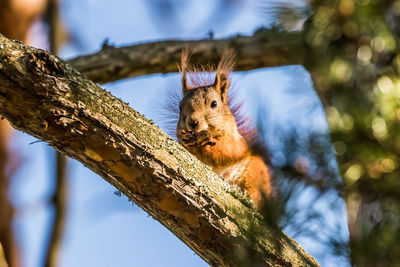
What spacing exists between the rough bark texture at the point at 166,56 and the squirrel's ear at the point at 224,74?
0.29ft

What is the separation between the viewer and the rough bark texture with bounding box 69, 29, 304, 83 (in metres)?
3.52

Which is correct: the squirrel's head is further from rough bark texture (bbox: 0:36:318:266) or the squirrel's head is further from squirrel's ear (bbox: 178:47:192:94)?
rough bark texture (bbox: 0:36:318:266)

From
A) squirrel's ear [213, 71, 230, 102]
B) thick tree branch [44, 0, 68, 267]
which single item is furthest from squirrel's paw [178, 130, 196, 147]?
thick tree branch [44, 0, 68, 267]

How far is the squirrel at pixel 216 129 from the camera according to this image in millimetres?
3088

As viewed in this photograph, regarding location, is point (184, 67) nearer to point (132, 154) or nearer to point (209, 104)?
point (209, 104)

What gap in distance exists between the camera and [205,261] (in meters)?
1.87

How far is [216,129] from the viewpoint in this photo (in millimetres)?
3344

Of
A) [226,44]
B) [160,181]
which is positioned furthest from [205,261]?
[226,44]

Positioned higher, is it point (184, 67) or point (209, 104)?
point (184, 67)

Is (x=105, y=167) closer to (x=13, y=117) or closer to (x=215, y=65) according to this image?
(x=13, y=117)

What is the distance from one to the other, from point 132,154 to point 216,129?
169cm

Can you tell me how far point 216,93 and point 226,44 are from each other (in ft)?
1.41

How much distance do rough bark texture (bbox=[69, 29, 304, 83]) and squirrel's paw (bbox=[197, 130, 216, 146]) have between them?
0.72 metres

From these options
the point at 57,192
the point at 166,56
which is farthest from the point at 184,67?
the point at 57,192
